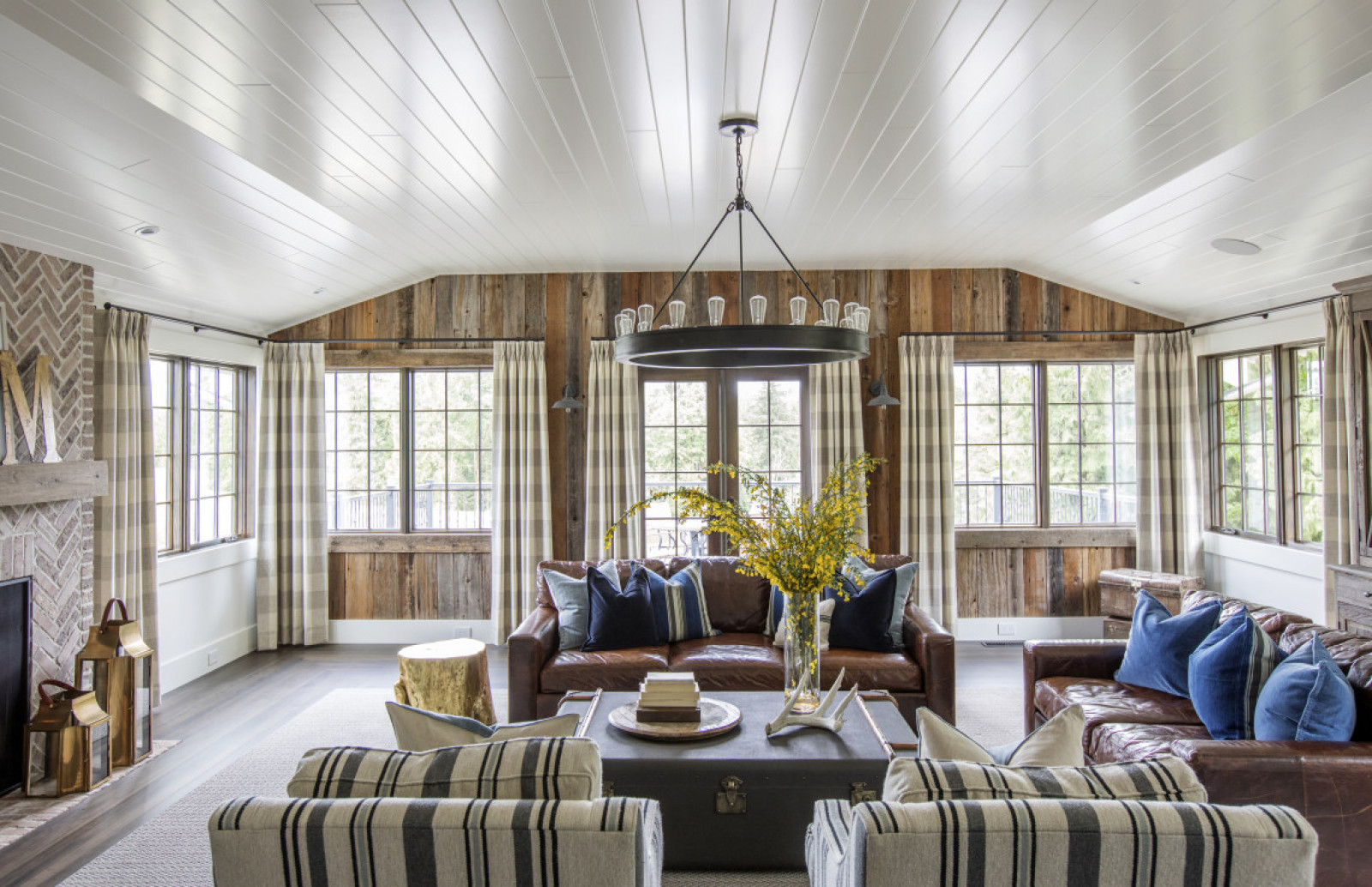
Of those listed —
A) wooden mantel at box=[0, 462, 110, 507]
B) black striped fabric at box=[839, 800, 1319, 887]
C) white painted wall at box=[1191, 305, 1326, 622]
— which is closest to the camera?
black striped fabric at box=[839, 800, 1319, 887]

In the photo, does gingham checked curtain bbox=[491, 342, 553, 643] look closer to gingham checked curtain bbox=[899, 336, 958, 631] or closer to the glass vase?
gingham checked curtain bbox=[899, 336, 958, 631]

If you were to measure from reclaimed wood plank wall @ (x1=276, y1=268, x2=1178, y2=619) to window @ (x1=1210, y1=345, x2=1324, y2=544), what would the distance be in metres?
0.65

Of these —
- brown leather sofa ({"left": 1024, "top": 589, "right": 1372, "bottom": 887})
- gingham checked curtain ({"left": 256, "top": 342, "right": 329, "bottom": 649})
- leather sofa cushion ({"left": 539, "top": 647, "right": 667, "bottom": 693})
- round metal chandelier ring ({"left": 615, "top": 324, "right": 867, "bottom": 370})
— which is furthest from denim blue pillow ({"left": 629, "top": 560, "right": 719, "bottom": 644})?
gingham checked curtain ({"left": 256, "top": 342, "right": 329, "bottom": 649})

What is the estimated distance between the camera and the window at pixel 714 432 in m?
6.39

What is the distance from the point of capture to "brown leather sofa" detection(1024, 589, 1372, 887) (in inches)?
100

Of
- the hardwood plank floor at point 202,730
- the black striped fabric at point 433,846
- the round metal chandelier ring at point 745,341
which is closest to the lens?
the black striped fabric at point 433,846

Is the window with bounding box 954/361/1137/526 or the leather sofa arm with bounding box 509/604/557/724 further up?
the window with bounding box 954/361/1137/526

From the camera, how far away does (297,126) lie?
10.7ft

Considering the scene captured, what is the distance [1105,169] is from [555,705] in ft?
11.6

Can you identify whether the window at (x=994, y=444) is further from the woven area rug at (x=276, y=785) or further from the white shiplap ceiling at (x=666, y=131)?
the woven area rug at (x=276, y=785)

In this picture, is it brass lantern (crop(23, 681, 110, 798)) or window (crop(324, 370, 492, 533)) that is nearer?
brass lantern (crop(23, 681, 110, 798))

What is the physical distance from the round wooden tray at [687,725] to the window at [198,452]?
10.7 ft

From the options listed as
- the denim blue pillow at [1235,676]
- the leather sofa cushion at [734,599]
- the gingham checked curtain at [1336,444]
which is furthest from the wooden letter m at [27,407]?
the gingham checked curtain at [1336,444]

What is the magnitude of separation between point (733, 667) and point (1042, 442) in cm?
342
